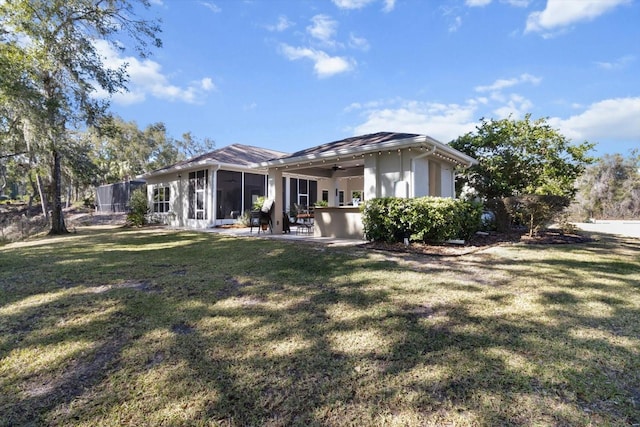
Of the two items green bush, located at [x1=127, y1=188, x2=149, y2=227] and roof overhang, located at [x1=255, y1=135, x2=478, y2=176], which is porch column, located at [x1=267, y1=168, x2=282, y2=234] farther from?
green bush, located at [x1=127, y1=188, x2=149, y2=227]

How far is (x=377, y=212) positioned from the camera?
7.87m

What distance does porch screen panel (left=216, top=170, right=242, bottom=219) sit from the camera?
1466cm

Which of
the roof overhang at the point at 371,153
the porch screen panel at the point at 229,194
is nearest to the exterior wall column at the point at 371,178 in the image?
the roof overhang at the point at 371,153

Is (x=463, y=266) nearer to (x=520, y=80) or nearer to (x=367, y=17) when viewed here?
(x=367, y=17)

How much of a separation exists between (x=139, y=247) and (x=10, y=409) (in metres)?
6.98

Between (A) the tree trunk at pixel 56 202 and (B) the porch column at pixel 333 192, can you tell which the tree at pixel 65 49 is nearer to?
(A) the tree trunk at pixel 56 202

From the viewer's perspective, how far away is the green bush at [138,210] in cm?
1573

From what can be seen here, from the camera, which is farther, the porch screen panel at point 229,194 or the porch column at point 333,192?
the porch column at point 333,192

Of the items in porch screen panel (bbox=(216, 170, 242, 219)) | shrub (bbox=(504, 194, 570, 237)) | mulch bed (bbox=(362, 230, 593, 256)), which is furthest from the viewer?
porch screen panel (bbox=(216, 170, 242, 219))

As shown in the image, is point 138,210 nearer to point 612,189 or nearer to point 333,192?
point 333,192

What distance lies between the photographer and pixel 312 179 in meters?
17.5

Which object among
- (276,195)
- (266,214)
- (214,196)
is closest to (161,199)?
(214,196)

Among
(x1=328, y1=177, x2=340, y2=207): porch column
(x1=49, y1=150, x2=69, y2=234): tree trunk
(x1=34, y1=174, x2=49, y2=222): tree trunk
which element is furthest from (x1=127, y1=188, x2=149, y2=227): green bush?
(x1=328, y1=177, x2=340, y2=207): porch column

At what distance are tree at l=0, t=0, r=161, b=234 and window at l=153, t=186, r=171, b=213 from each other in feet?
19.0
